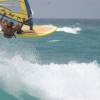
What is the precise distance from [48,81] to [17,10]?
4527 mm

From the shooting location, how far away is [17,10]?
31.2 metres

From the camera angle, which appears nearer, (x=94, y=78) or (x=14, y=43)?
(x=94, y=78)

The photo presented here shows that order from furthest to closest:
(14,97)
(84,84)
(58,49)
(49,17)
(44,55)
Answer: (49,17) < (58,49) < (44,55) < (84,84) < (14,97)

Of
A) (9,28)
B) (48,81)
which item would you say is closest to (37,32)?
(9,28)

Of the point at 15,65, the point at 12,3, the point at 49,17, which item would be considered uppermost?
the point at 49,17

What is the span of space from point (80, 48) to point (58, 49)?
446 cm

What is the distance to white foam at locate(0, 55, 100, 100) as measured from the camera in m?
30.9

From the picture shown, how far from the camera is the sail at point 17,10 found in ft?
102

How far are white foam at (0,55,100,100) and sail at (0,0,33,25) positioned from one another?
3291 millimetres

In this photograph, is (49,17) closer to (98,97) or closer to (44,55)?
(44,55)

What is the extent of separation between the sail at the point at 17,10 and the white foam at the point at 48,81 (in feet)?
10.8

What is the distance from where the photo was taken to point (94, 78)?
34875mm

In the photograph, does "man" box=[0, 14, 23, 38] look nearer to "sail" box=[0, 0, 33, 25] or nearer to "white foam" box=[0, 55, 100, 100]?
"sail" box=[0, 0, 33, 25]

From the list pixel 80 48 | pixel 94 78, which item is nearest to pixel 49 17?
pixel 80 48
